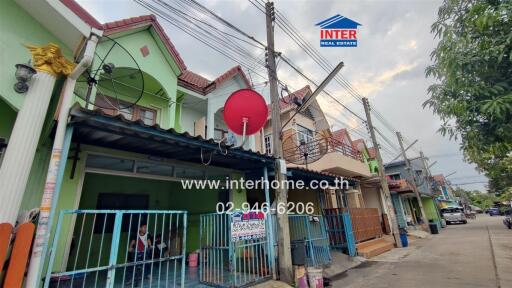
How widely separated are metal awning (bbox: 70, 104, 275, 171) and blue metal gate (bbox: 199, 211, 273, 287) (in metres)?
1.54

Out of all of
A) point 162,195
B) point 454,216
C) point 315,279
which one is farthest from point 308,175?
point 454,216

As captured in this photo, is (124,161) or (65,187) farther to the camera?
(124,161)

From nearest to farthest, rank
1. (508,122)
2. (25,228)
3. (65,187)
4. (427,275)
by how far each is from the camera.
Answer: (25,228)
(508,122)
(65,187)
(427,275)

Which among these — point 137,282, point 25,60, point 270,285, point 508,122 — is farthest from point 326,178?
point 25,60

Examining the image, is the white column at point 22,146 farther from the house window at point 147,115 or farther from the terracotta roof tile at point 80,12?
the house window at point 147,115

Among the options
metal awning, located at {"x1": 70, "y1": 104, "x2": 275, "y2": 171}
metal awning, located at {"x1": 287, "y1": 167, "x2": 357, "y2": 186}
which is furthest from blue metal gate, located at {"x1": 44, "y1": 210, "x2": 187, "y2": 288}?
metal awning, located at {"x1": 287, "y1": 167, "x2": 357, "y2": 186}

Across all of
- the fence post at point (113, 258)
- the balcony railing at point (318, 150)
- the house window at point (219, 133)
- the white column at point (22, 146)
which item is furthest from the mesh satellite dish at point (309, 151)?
the white column at point (22, 146)

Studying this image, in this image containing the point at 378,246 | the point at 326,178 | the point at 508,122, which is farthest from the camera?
the point at 378,246

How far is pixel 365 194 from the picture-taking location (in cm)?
1895

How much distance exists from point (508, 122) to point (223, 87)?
Answer: 8.47 meters

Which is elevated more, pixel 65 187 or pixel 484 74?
pixel 484 74

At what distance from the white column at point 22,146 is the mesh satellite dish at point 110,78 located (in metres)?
0.65

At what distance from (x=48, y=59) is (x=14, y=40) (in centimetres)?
176

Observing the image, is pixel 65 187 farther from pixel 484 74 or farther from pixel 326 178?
pixel 326 178
